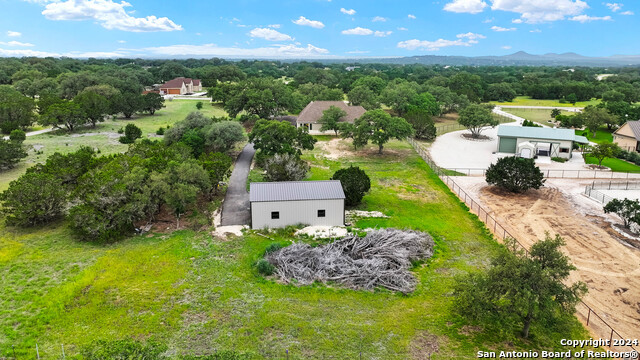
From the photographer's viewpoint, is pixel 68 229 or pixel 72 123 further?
pixel 72 123

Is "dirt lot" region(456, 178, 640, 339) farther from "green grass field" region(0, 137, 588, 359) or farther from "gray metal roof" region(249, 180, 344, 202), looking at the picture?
"gray metal roof" region(249, 180, 344, 202)

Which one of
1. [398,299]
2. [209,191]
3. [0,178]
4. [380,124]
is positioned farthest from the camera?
[380,124]

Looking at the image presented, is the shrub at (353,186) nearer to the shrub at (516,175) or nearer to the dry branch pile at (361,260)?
the dry branch pile at (361,260)

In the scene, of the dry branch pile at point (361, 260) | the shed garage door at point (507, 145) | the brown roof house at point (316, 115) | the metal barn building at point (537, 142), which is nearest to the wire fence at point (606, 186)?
the metal barn building at point (537, 142)

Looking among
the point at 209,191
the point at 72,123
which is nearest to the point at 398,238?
the point at 209,191

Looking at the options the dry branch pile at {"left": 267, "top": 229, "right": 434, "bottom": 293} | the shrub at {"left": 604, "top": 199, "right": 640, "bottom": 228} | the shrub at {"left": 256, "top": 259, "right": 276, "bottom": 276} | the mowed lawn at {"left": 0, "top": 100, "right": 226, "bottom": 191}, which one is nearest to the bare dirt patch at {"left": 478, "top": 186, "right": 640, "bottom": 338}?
the shrub at {"left": 604, "top": 199, "right": 640, "bottom": 228}

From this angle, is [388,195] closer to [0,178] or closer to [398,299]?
[398,299]

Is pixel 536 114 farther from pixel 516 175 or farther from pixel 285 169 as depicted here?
pixel 285 169
